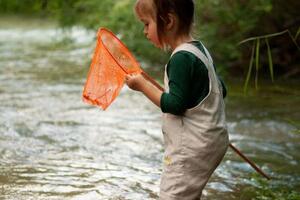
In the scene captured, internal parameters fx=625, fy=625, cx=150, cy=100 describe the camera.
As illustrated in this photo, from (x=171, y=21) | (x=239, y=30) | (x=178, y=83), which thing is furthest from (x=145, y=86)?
(x=239, y=30)

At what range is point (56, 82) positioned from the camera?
9.04 metres

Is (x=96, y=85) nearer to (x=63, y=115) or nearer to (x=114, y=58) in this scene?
(x=114, y=58)

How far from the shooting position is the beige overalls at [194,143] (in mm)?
2865

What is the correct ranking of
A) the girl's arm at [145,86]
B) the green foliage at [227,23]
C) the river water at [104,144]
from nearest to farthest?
the girl's arm at [145,86], the river water at [104,144], the green foliage at [227,23]

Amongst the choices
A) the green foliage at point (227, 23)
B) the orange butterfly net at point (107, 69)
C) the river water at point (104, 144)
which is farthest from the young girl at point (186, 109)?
the green foliage at point (227, 23)

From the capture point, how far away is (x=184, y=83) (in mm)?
2793

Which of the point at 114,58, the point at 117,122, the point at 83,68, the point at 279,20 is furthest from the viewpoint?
the point at 83,68

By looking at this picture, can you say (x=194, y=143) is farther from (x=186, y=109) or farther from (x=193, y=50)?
(x=193, y=50)

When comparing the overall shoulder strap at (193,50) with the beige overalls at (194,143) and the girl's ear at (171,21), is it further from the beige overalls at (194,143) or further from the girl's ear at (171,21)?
the girl's ear at (171,21)

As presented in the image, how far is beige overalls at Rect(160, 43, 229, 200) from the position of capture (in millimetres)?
2865

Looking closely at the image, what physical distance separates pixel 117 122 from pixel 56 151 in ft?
4.52

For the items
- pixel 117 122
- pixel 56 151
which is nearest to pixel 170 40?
pixel 56 151

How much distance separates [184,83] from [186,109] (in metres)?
0.13

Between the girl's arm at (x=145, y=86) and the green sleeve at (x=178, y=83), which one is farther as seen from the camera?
the girl's arm at (x=145, y=86)
